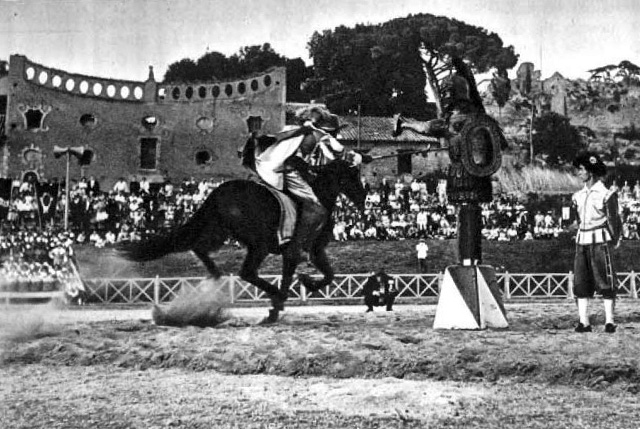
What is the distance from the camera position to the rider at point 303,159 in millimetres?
7871

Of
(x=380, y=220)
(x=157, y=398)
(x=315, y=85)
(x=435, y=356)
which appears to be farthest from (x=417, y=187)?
(x=157, y=398)

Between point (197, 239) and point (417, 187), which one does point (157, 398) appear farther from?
point (417, 187)

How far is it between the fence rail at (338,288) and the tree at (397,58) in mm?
3421

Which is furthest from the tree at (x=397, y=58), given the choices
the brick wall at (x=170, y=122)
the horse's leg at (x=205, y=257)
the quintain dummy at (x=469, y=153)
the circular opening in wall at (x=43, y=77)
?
the circular opening in wall at (x=43, y=77)

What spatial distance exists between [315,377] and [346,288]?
9.85 meters

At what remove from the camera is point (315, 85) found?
1598 cm

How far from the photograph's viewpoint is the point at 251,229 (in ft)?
25.6

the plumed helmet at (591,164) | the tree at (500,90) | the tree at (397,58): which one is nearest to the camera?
the plumed helmet at (591,164)

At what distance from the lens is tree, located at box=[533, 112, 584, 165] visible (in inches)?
672

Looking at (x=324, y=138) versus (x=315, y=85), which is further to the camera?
(x=315, y=85)

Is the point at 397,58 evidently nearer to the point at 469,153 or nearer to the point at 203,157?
the point at 203,157

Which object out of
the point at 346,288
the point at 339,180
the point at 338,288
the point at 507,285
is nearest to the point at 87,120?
the point at 338,288

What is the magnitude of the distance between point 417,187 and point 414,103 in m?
1.61

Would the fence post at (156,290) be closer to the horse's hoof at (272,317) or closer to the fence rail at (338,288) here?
the fence rail at (338,288)
